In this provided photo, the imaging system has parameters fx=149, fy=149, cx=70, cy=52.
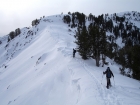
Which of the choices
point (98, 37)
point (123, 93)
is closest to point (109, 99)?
point (123, 93)

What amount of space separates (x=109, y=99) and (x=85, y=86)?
4.49 meters

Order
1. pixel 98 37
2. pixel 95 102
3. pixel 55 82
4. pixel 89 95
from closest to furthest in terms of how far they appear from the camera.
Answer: pixel 95 102 → pixel 89 95 → pixel 55 82 → pixel 98 37

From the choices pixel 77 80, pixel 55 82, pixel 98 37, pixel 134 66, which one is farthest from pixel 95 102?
pixel 134 66

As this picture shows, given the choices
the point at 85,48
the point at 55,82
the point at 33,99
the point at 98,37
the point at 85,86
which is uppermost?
the point at 98,37

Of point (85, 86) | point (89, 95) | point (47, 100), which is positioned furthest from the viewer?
point (47, 100)

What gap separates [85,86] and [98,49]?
13.3 meters

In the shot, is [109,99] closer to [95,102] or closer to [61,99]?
[95,102]

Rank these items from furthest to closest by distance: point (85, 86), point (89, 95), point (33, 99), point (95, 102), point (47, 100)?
point (33, 99) → point (47, 100) → point (85, 86) → point (89, 95) → point (95, 102)

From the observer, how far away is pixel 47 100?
19.2m

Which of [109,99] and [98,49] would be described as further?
[98,49]

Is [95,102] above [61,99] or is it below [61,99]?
above

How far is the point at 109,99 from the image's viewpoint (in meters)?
13.2

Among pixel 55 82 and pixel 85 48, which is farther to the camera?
pixel 85 48

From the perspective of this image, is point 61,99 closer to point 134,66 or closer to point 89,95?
point 89,95
